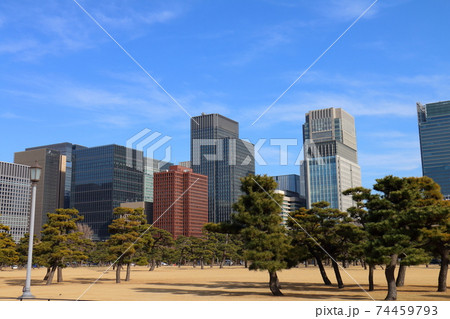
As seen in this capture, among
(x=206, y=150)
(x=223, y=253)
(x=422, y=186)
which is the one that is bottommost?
(x=223, y=253)

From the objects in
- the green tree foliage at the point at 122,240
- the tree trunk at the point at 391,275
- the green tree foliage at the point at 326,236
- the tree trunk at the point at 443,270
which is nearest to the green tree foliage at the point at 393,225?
Result: the tree trunk at the point at 391,275

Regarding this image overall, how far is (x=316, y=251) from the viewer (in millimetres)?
38062

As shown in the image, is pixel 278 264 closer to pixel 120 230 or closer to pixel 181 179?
pixel 120 230

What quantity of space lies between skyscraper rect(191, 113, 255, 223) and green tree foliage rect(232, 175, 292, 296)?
1752mm

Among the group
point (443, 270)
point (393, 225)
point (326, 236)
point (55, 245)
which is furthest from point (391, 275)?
point (55, 245)

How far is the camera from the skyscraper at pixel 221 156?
49.1 metres

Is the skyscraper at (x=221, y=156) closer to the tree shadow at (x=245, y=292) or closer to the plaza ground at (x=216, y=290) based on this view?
the tree shadow at (x=245, y=292)

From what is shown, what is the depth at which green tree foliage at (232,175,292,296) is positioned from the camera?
28.2 meters

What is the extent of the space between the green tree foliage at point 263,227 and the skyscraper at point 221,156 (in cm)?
175

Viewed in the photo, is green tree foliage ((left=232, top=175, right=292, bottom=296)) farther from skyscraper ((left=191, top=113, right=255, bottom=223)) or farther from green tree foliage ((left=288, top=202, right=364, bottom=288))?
green tree foliage ((left=288, top=202, right=364, bottom=288))

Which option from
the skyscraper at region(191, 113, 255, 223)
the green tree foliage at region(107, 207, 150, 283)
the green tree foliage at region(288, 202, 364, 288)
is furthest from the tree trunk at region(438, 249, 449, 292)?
the green tree foliage at region(107, 207, 150, 283)

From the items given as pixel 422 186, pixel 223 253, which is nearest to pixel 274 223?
pixel 422 186
